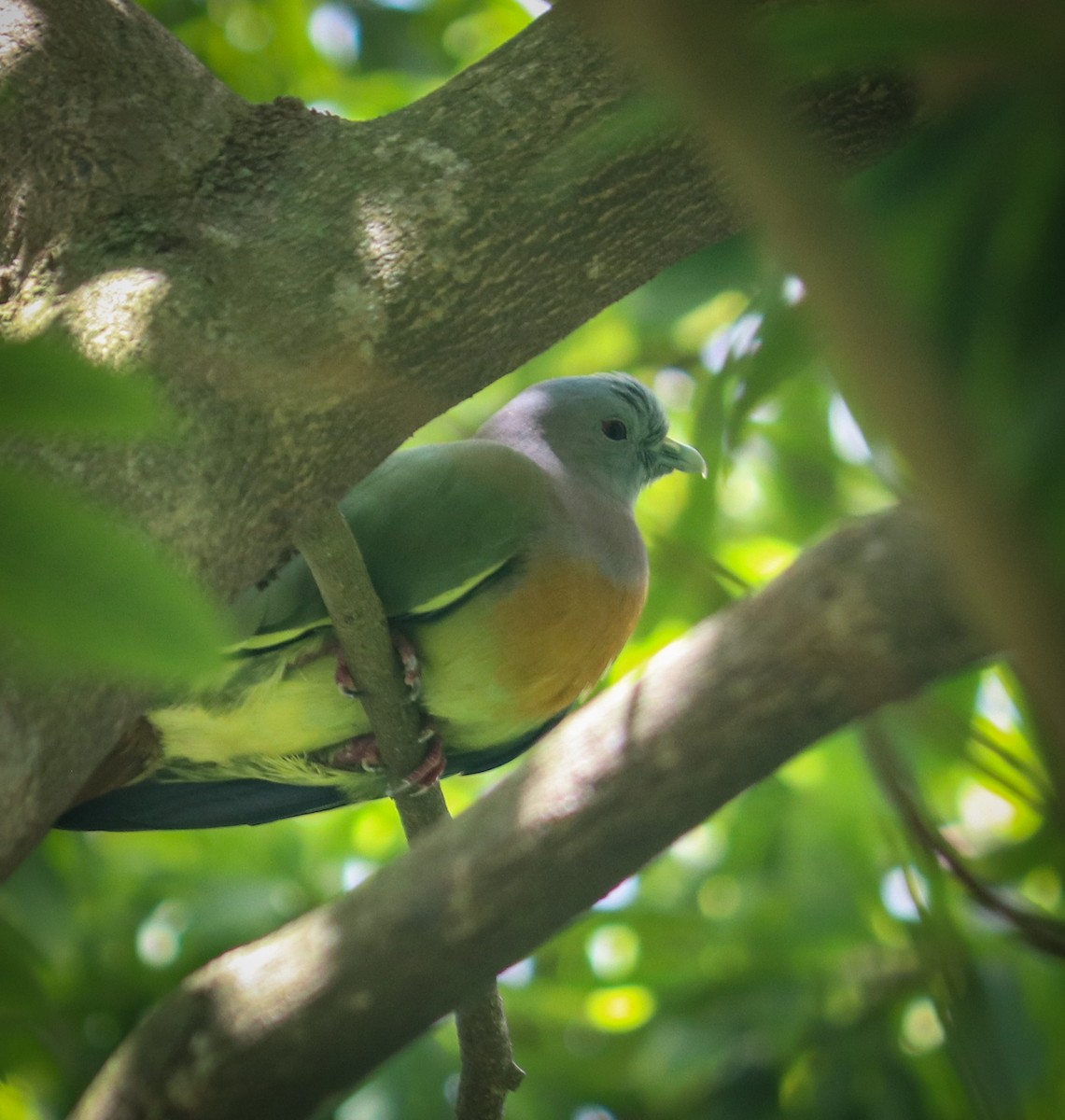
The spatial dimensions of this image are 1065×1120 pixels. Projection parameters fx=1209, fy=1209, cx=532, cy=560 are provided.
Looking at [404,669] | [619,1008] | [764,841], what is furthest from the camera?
[764,841]

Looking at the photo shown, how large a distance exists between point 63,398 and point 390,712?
2089 millimetres

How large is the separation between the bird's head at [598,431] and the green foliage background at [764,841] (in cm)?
20

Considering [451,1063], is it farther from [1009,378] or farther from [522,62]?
[1009,378]

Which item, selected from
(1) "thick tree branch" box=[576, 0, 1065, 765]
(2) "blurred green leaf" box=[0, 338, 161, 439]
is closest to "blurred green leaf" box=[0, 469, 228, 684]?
(2) "blurred green leaf" box=[0, 338, 161, 439]

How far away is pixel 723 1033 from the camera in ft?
9.96

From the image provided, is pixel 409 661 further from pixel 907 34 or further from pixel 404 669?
pixel 907 34

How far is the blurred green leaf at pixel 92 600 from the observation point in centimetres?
62

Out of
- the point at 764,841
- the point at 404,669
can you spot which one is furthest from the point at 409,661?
the point at 764,841

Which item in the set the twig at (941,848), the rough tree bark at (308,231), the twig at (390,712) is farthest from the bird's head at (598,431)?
the twig at (941,848)

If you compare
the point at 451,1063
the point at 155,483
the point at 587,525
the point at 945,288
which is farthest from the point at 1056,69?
the point at 451,1063

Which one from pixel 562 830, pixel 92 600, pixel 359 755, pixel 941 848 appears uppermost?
pixel 92 600

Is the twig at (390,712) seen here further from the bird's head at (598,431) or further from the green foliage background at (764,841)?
the bird's head at (598,431)

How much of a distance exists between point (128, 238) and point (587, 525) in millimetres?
1487

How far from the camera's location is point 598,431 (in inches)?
142
